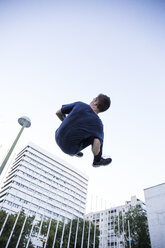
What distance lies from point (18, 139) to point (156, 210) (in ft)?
28.6

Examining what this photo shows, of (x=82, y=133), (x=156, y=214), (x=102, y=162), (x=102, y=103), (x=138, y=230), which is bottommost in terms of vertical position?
(x=102, y=162)

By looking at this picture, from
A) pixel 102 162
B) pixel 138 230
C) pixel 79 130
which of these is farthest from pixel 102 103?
pixel 138 230

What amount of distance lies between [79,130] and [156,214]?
9542mm

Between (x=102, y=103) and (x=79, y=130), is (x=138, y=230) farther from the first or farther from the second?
(x=79, y=130)

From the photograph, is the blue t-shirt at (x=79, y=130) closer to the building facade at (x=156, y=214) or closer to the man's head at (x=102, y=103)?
the man's head at (x=102, y=103)

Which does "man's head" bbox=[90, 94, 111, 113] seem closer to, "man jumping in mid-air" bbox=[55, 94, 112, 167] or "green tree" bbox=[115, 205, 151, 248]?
"man jumping in mid-air" bbox=[55, 94, 112, 167]

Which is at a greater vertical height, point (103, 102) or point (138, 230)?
point (138, 230)

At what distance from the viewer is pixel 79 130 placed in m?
2.37

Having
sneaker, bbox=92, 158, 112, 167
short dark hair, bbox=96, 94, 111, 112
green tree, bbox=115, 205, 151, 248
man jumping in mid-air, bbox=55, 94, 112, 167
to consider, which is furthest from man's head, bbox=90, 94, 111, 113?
green tree, bbox=115, 205, 151, 248

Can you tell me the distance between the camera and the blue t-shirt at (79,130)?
7.85 feet

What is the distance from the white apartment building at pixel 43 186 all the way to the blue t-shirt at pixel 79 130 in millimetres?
58578

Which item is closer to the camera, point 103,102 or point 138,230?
point 103,102

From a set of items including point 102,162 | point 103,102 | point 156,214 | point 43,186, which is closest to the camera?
point 102,162

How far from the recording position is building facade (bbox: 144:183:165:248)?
8.62 m
